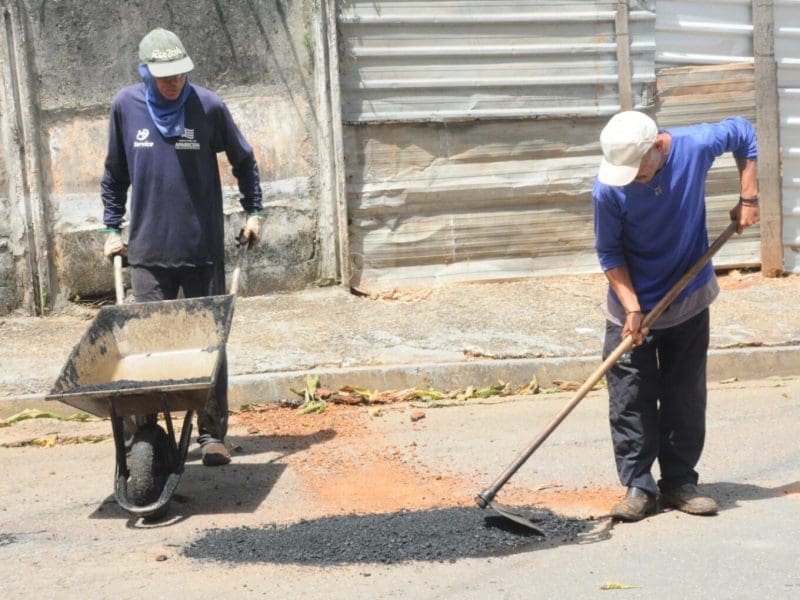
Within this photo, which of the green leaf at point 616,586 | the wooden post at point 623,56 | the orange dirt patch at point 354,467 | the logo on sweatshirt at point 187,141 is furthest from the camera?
the wooden post at point 623,56

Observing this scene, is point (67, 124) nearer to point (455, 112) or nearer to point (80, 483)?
point (455, 112)

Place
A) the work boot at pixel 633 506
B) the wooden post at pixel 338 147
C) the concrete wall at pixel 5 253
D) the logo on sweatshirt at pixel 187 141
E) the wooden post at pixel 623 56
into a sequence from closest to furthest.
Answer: the work boot at pixel 633 506 → the logo on sweatshirt at pixel 187 141 → the concrete wall at pixel 5 253 → the wooden post at pixel 338 147 → the wooden post at pixel 623 56

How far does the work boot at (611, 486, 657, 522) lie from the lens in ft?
17.9

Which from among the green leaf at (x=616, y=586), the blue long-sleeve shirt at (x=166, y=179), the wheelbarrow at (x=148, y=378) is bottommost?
the green leaf at (x=616, y=586)

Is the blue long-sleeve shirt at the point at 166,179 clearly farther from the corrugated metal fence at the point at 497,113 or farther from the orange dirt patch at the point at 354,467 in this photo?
the corrugated metal fence at the point at 497,113

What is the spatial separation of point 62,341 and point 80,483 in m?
2.79

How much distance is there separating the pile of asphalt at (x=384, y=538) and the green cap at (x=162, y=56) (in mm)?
2427

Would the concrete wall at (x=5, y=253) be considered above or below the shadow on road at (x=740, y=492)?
above

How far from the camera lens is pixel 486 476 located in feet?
20.9

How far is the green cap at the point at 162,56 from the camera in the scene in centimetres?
639

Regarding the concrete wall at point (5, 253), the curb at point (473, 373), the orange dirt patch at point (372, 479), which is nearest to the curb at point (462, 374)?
the curb at point (473, 373)

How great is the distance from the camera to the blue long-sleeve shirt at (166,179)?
21.7 ft

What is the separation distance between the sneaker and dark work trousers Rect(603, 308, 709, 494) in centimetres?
226

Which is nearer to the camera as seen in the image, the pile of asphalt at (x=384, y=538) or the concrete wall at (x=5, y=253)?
the pile of asphalt at (x=384, y=538)
